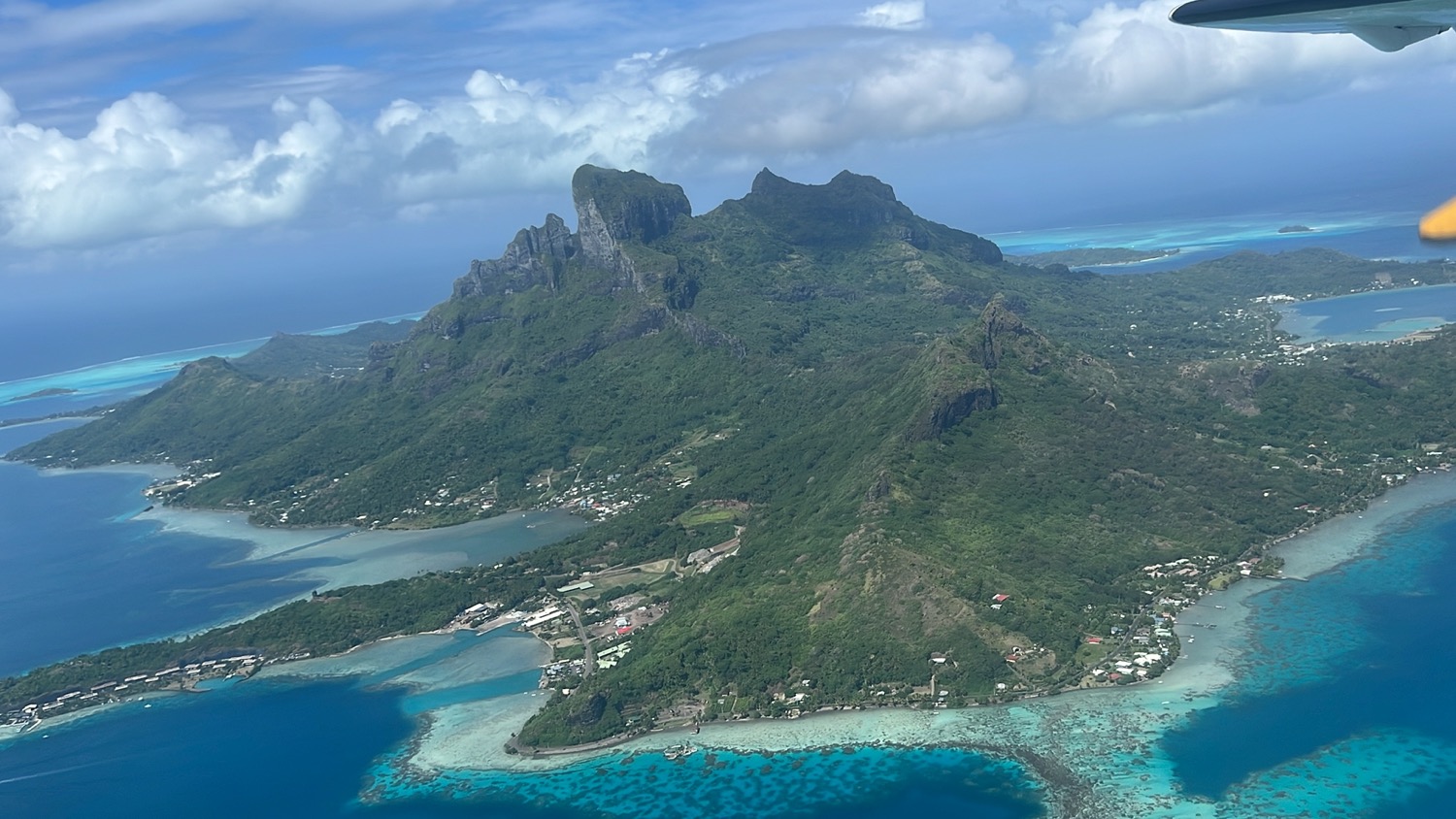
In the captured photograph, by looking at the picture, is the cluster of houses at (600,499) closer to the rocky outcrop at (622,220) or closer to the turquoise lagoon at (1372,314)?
the rocky outcrop at (622,220)

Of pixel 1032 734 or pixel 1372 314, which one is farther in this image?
pixel 1372 314

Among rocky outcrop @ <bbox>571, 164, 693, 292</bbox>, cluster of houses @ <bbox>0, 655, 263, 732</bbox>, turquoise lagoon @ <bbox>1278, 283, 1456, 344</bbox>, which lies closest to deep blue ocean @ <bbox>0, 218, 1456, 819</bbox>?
cluster of houses @ <bbox>0, 655, 263, 732</bbox>

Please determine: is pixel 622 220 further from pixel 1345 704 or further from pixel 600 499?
pixel 1345 704

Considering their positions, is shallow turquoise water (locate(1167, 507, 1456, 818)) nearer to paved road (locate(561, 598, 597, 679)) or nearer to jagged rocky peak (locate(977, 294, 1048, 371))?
jagged rocky peak (locate(977, 294, 1048, 371))

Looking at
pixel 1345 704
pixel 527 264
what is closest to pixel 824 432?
pixel 1345 704

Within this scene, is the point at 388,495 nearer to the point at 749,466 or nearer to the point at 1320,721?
the point at 749,466

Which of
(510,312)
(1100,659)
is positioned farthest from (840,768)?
(510,312)

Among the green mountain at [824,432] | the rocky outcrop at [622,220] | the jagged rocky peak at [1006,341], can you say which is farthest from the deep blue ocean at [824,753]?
the rocky outcrop at [622,220]
